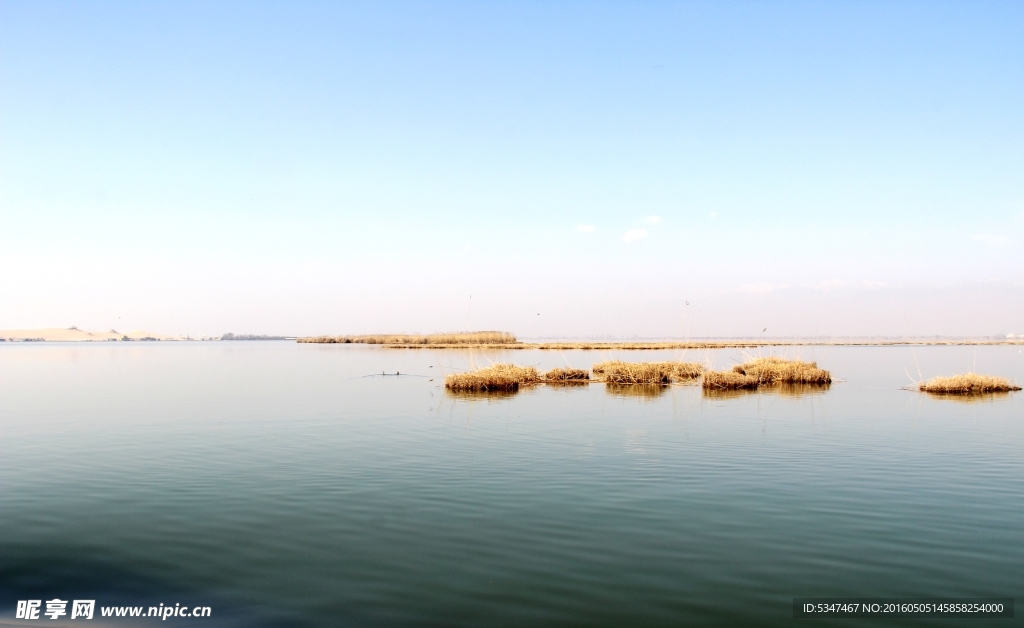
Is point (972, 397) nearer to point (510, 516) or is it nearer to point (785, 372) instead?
point (785, 372)

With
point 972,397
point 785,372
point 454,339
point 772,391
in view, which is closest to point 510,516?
point 772,391

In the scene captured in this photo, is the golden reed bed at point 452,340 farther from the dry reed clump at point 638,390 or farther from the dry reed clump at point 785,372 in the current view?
the dry reed clump at point 785,372

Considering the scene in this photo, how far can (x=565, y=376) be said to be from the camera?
30688 mm

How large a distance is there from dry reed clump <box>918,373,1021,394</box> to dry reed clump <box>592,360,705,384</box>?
924 centimetres

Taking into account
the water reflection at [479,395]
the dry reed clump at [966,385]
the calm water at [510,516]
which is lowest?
the calm water at [510,516]

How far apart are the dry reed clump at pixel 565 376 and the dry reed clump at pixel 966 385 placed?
1367 centimetres

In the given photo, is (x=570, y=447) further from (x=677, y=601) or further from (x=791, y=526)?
(x=677, y=601)

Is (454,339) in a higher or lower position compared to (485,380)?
higher

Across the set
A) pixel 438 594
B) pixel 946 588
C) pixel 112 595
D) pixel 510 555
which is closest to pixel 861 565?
pixel 946 588

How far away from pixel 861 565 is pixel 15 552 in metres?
9.01

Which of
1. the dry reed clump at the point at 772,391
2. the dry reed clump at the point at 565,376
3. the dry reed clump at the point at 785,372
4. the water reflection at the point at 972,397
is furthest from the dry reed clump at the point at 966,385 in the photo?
the dry reed clump at the point at 565,376

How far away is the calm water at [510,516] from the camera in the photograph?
613 cm

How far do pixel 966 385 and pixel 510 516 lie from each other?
932 inches

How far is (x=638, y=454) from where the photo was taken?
1300 cm
